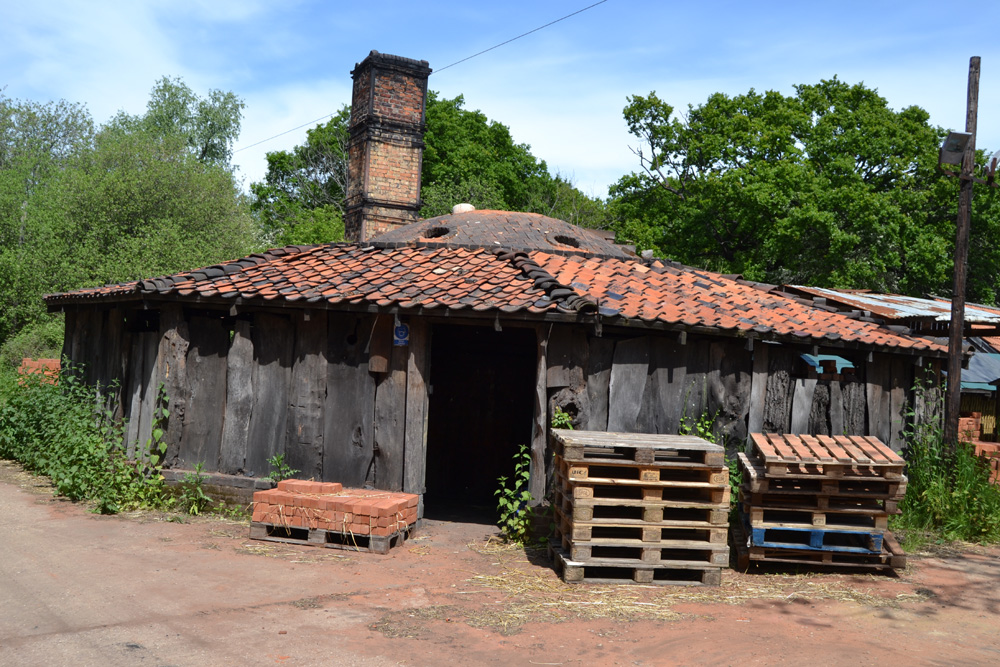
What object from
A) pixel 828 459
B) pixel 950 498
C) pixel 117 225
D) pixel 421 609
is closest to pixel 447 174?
pixel 117 225

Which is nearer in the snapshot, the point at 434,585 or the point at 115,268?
the point at 434,585

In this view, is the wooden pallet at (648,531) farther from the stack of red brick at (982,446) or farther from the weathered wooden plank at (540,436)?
the stack of red brick at (982,446)

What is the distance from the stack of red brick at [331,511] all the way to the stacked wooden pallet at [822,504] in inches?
140

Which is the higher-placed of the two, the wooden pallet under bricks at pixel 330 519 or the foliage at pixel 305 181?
the foliage at pixel 305 181

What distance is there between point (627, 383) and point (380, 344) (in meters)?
2.89

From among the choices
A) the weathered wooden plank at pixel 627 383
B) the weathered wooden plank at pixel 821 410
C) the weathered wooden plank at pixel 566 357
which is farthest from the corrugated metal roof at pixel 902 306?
the weathered wooden plank at pixel 566 357

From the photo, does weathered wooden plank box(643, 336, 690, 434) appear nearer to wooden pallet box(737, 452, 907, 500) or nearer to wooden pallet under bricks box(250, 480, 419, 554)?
→ wooden pallet box(737, 452, 907, 500)

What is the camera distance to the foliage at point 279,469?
8984 mm

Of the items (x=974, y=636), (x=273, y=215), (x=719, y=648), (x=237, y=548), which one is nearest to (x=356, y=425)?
(x=237, y=548)

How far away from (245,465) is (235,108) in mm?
33128

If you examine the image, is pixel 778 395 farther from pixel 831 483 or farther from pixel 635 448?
pixel 635 448

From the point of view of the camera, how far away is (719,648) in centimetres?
538

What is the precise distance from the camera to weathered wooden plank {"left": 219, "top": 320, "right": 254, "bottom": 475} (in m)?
9.19

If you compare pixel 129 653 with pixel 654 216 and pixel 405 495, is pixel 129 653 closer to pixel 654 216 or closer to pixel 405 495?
pixel 405 495
